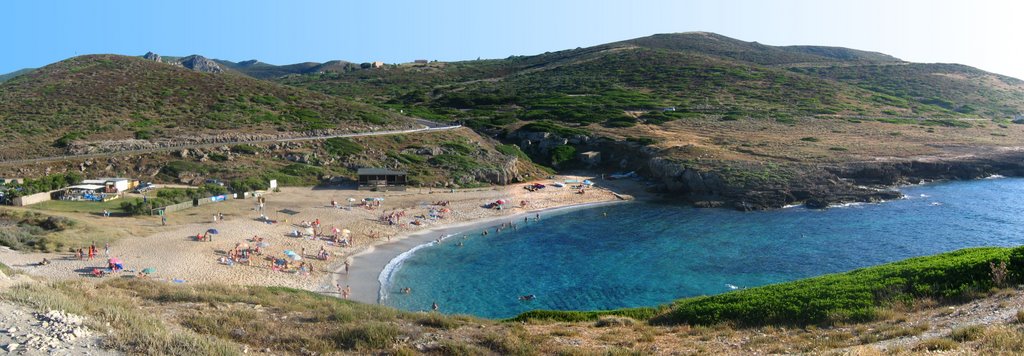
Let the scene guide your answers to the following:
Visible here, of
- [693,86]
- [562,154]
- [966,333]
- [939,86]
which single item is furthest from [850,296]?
[939,86]

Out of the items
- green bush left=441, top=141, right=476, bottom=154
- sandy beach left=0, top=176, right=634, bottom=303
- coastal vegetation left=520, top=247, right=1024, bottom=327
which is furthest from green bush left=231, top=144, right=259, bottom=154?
coastal vegetation left=520, top=247, right=1024, bottom=327

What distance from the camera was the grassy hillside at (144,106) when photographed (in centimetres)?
6019

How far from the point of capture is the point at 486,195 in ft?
185

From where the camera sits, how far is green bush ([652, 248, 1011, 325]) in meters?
15.0

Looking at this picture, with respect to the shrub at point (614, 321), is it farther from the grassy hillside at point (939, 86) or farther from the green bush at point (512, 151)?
the grassy hillside at point (939, 86)

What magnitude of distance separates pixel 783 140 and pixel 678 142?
13.7 m

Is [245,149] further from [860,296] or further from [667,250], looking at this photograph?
[860,296]

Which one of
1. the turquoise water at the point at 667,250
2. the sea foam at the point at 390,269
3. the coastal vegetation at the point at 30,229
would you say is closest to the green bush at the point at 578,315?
the turquoise water at the point at 667,250

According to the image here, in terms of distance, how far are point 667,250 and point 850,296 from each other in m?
24.1

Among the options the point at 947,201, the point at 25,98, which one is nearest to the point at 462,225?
the point at 947,201

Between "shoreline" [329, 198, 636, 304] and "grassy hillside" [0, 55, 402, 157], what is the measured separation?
31326 mm

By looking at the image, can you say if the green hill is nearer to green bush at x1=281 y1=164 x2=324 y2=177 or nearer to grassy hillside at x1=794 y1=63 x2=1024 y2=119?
grassy hillside at x1=794 y1=63 x2=1024 y2=119

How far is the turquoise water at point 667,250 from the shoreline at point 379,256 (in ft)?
3.12

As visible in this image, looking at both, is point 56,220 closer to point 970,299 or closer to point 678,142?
point 970,299
